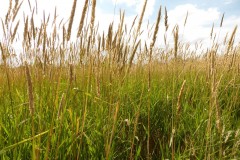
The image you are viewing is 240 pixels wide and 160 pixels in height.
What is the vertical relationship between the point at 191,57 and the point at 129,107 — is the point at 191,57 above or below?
above

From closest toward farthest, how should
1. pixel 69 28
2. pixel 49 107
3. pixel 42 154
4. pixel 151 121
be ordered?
pixel 69 28 → pixel 42 154 → pixel 49 107 → pixel 151 121

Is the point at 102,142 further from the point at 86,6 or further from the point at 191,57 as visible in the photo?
the point at 191,57

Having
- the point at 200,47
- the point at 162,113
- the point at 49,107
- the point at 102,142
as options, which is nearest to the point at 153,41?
the point at 102,142

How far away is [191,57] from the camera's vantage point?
4.93m

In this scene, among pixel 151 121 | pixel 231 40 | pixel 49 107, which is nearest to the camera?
pixel 49 107

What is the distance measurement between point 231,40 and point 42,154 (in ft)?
4.88

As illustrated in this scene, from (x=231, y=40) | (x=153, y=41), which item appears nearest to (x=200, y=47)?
(x=231, y=40)

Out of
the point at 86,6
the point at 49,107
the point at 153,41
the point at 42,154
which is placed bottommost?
the point at 42,154

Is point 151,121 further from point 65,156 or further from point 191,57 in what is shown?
point 191,57

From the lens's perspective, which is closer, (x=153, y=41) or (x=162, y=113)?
(x=153, y=41)

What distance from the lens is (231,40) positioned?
1.80 m

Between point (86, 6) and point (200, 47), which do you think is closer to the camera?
point (86, 6)

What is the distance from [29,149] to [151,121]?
0.99m

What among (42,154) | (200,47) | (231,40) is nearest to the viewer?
(42,154)
